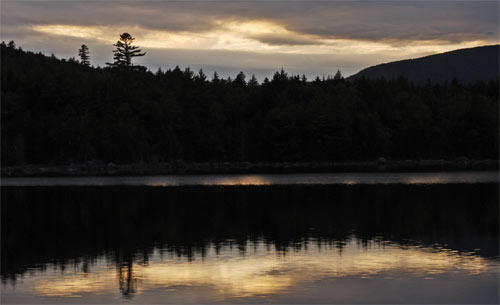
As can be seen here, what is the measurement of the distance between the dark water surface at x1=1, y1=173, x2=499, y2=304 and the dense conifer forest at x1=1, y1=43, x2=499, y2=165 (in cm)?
8758

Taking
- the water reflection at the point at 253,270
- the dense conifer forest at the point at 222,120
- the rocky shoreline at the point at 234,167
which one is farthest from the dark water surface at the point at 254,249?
the dense conifer forest at the point at 222,120

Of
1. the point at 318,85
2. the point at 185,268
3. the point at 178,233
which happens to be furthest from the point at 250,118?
the point at 185,268

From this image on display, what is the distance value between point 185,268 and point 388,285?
31.6 ft

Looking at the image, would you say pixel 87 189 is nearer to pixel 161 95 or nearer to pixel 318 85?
pixel 161 95

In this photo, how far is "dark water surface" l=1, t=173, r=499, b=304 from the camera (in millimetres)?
28391

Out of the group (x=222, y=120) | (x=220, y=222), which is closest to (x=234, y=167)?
(x=222, y=120)

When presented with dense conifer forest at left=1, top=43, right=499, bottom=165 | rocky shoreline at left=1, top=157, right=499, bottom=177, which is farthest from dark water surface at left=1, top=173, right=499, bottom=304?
dense conifer forest at left=1, top=43, right=499, bottom=165

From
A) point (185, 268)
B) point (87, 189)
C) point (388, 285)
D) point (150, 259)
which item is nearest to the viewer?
point (388, 285)

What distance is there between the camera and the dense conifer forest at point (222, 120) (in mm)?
158000

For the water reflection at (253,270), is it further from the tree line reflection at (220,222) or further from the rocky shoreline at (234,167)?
the rocky shoreline at (234,167)

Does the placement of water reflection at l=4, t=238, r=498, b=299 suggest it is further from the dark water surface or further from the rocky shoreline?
the rocky shoreline

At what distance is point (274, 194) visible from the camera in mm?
76000

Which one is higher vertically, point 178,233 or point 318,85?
point 318,85

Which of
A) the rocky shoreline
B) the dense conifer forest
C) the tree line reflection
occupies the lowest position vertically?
the rocky shoreline
